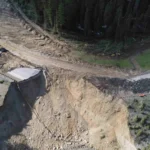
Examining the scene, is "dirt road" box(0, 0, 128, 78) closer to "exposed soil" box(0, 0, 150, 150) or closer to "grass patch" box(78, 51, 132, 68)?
"exposed soil" box(0, 0, 150, 150)

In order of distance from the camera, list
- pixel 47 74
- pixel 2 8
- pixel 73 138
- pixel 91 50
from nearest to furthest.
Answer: pixel 73 138, pixel 47 74, pixel 91 50, pixel 2 8

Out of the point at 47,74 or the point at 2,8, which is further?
the point at 2,8

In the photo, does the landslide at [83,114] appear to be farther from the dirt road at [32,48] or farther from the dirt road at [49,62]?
the dirt road at [32,48]

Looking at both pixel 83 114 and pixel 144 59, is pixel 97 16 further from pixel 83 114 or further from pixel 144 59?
pixel 83 114

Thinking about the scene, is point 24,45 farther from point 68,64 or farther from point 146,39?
point 146,39

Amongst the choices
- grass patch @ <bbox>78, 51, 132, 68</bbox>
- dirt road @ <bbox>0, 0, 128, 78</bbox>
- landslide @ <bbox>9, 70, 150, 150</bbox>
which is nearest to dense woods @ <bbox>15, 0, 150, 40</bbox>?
dirt road @ <bbox>0, 0, 128, 78</bbox>

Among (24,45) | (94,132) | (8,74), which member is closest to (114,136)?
(94,132)

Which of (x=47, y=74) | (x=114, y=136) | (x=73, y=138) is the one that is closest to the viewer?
(x=114, y=136)
